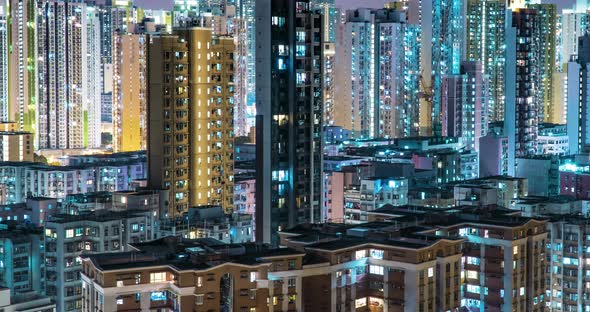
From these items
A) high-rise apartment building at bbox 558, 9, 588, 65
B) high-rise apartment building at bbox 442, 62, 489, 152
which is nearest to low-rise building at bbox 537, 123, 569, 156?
high-rise apartment building at bbox 442, 62, 489, 152

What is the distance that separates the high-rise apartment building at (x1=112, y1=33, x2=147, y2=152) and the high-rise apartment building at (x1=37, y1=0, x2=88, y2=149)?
5.99 metres

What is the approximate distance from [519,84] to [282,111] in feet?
66.9

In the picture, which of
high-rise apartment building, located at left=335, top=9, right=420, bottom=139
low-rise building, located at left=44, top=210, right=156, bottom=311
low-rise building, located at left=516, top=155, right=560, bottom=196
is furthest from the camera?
high-rise apartment building, located at left=335, top=9, right=420, bottom=139

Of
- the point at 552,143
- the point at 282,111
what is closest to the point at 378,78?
the point at 552,143

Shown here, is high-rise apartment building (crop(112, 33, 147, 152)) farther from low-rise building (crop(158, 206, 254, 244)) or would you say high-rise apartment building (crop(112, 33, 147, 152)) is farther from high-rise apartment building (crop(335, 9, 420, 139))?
low-rise building (crop(158, 206, 254, 244))

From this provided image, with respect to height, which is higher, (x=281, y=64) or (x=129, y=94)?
(x=129, y=94)

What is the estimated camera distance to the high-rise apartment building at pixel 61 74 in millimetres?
62594

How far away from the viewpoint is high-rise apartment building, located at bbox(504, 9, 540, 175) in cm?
4594

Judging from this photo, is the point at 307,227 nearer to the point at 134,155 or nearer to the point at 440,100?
the point at 134,155

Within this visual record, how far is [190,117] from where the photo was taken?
33.8m

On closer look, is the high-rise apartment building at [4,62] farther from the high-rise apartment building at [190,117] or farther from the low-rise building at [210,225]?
the low-rise building at [210,225]

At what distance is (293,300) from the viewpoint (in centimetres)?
1988

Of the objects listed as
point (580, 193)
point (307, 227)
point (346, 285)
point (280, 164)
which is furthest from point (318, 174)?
point (580, 193)

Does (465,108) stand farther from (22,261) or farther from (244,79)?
(22,261)
